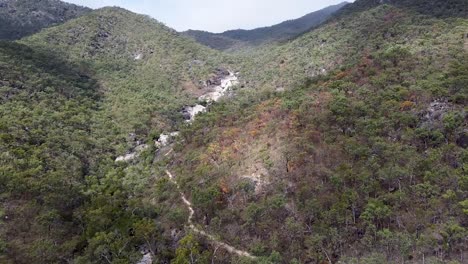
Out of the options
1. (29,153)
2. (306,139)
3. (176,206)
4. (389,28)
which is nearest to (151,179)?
(176,206)

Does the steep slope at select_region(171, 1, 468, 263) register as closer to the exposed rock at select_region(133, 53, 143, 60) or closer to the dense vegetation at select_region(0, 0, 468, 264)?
the dense vegetation at select_region(0, 0, 468, 264)

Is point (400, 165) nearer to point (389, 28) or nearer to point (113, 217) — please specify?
point (113, 217)

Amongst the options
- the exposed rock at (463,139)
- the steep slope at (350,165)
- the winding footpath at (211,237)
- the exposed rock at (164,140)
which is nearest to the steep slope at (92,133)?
the winding footpath at (211,237)

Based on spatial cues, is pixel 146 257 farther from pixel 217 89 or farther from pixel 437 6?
pixel 437 6

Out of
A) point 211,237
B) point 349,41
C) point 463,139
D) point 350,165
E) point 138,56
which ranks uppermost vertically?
point 138,56

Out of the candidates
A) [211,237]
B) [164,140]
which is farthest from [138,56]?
[211,237]
